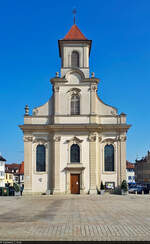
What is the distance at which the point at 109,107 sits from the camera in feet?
128

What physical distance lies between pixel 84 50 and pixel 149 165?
71.6 meters

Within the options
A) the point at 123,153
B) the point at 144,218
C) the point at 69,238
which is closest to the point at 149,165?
the point at 123,153

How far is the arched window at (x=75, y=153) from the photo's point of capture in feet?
124

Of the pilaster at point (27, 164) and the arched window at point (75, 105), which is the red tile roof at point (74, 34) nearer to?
the arched window at point (75, 105)

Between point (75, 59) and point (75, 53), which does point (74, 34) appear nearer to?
point (75, 53)

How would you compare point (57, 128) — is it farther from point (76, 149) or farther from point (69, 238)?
point (69, 238)

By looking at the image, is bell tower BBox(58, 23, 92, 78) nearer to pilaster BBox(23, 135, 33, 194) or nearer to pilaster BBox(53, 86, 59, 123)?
pilaster BBox(53, 86, 59, 123)

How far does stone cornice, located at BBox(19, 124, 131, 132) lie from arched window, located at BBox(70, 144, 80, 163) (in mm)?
2152

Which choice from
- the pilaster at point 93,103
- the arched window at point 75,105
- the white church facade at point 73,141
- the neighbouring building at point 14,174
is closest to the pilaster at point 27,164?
the white church facade at point 73,141

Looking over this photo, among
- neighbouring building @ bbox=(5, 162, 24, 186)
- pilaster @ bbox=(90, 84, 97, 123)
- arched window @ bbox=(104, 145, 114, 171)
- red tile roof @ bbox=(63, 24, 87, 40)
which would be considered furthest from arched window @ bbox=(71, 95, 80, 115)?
neighbouring building @ bbox=(5, 162, 24, 186)

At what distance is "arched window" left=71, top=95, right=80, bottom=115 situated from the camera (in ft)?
127

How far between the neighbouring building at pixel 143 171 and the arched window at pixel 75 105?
72.0 m

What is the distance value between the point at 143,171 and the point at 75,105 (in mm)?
78054

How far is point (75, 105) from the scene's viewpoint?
38719 mm
